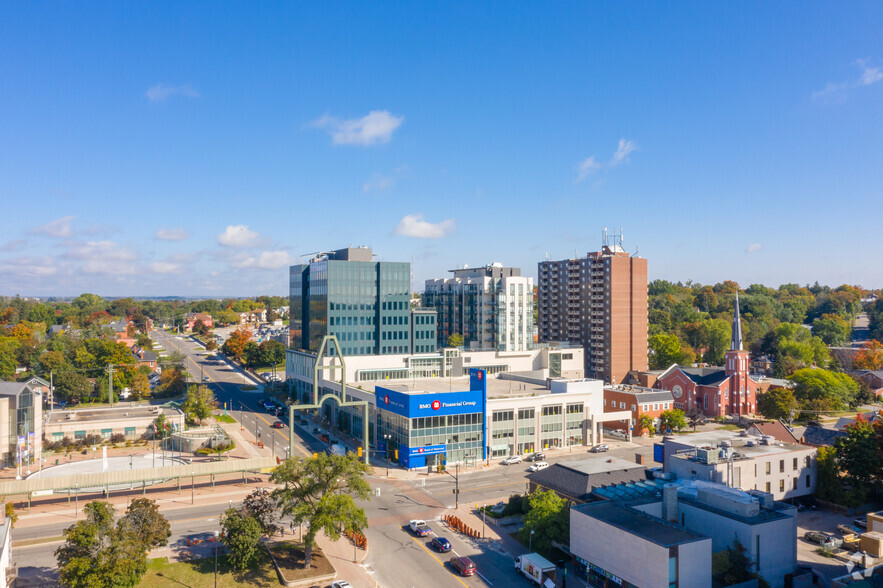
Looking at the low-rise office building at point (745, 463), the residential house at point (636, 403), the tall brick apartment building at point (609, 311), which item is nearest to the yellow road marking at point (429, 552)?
the low-rise office building at point (745, 463)

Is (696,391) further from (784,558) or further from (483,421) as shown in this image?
(784,558)

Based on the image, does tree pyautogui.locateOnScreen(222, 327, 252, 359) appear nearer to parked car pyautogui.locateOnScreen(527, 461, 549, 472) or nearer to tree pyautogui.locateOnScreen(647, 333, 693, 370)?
tree pyautogui.locateOnScreen(647, 333, 693, 370)

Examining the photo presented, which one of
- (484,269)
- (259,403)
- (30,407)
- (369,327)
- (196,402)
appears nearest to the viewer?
(30,407)

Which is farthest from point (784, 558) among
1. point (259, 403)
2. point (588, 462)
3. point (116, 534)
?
point (259, 403)

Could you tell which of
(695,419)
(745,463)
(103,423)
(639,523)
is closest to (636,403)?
(695,419)

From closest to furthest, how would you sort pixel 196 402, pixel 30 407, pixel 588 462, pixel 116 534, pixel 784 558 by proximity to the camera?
pixel 116 534 → pixel 784 558 → pixel 588 462 → pixel 30 407 → pixel 196 402

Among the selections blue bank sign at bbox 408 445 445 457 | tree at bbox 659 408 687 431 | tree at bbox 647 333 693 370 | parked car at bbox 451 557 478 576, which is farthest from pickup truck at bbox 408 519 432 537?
tree at bbox 647 333 693 370

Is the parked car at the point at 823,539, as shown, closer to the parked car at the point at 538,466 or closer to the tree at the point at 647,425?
the parked car at the point at 538,466
